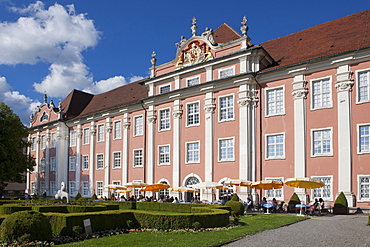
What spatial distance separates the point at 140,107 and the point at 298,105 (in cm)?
1739

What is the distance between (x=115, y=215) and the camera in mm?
18000

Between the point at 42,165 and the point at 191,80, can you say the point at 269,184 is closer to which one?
the point at 191,80

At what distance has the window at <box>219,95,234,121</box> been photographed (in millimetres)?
31672

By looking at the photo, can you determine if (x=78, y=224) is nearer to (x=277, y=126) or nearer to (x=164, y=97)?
(x=277, y=126)

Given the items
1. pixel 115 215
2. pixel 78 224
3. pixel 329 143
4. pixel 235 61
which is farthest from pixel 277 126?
pixel 78 224

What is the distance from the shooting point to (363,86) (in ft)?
82.9

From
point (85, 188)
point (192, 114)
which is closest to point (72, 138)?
point (85, 188)

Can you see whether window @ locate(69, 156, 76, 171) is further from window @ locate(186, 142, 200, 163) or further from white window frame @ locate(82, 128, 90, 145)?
window @ locate(186, 142, 200, 163)

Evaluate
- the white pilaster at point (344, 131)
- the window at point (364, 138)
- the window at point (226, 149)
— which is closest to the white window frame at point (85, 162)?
the window at point (226, 149)

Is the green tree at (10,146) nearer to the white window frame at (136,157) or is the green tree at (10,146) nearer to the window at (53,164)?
Result: the window at (53,164)

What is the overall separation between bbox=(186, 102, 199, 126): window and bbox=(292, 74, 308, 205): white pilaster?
29.8 ft

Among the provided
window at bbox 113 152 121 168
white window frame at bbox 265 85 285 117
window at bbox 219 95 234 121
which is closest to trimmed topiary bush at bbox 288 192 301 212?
white window frame at bbox 265 85 285 117

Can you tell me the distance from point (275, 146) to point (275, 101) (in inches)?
130

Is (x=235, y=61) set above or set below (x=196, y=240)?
above
